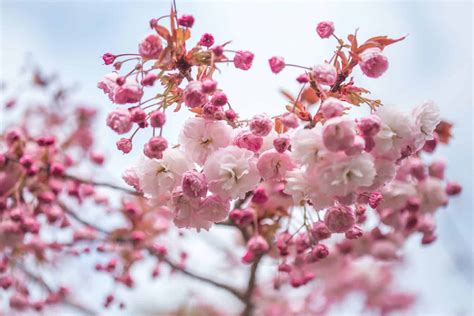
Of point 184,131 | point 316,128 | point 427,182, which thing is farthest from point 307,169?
point 427,182

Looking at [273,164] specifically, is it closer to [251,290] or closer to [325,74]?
[325,74]

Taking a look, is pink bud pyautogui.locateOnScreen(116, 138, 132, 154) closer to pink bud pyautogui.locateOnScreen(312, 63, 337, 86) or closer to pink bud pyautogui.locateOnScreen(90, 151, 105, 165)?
pink bud pyautogui.locateOnScreen(312, 63, 337, 86)

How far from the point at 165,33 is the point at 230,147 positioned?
1.29 feet

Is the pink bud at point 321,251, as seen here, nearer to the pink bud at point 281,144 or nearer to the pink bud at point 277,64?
the pink bud at point 281,144

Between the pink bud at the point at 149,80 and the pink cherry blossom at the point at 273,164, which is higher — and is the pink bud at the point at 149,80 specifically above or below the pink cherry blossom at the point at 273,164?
above

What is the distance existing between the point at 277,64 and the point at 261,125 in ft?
0.78

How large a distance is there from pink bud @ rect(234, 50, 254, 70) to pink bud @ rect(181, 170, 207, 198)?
37 cm

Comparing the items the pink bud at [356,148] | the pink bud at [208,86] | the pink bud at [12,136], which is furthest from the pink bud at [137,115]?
the pink bud at [12,136]

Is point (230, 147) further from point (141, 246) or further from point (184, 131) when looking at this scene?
point (141, 246)

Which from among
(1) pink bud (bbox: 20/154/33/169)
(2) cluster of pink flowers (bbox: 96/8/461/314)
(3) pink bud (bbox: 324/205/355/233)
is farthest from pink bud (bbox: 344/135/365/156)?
(1) pink bud (bbox: 20/154/33/169)

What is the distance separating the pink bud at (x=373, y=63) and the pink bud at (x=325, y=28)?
0.17 m

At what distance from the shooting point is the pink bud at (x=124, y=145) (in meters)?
1.71

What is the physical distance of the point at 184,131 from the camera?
5.64ft

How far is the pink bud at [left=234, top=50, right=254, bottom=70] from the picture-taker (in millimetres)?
1716
